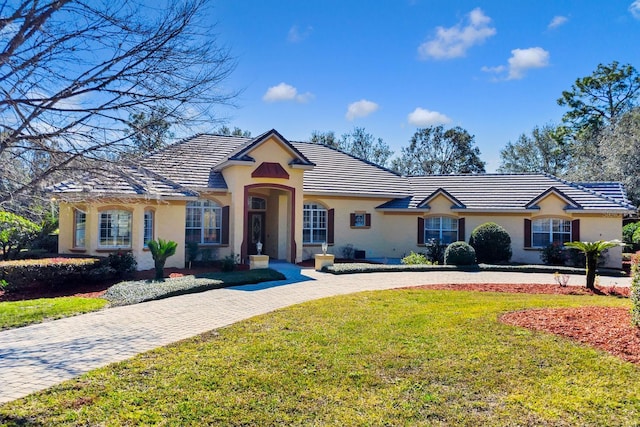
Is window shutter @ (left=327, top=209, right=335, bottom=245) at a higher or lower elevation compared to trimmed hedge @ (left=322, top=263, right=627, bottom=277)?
higher

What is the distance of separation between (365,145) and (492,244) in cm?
3342

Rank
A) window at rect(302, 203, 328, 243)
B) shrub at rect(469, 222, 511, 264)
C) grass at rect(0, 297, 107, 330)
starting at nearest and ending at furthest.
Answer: grass at rect(0, 297, 107, 330), shrub at rect(469, 222, 511, 264), window at rect(302, 203, 328, 243)

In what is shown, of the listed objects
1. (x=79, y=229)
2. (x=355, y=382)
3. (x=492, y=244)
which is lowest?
(x=355, y=382)

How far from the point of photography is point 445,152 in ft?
170

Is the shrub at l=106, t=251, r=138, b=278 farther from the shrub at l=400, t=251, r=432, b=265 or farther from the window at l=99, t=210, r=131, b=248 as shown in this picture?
the shrub at l=400, t=251, r=432, b=265

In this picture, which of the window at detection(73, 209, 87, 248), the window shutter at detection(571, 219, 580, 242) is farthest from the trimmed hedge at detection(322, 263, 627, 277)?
the window at detection(73, 209, 87, 248)

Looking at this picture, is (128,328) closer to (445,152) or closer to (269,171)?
(269,171)

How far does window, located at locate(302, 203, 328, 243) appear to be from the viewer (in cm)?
2327

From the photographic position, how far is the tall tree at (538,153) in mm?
51562

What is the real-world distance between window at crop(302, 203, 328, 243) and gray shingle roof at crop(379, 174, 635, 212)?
378 centimetres

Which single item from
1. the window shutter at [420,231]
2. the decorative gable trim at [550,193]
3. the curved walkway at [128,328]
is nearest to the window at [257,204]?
the curved walkway at [128,328]

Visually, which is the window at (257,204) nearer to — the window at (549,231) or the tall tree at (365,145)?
the window at (549,231)

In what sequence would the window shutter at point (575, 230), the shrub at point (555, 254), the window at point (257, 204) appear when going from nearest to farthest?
the shrub at point (555, 254) < the window at point (257, 204) < the window shutter at point (575, 230)

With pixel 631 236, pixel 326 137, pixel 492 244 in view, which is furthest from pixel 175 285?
pixel 326 137
